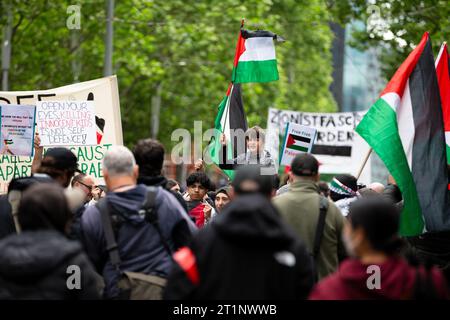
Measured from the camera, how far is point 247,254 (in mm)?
5277

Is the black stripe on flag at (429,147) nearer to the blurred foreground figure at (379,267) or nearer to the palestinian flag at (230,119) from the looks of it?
the palestinian flag at (230,119)

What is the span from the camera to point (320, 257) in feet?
24.7

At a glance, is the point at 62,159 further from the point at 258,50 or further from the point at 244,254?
the point at 258,50

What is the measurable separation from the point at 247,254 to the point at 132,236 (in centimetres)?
155

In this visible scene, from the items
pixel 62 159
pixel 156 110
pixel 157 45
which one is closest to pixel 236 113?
pixel 62 159

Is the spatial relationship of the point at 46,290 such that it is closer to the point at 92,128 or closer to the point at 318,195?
the point at 318,195

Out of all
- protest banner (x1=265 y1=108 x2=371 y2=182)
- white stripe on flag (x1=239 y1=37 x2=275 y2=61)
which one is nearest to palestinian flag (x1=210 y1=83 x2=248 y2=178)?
white stripe on flag (x1=239 y1=37 x2=275 y2=61)

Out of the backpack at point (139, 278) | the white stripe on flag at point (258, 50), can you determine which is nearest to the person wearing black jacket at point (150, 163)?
the backpack at point (139, 278)

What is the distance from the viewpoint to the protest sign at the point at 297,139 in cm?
1188

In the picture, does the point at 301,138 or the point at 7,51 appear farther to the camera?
the point at 7,51

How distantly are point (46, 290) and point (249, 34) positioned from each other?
7.13 metres

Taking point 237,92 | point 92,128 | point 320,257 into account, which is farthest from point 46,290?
point 237,92

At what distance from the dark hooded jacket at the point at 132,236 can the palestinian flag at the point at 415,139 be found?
258 cm

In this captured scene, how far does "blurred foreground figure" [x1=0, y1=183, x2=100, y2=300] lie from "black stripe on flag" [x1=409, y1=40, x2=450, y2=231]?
153 inches
